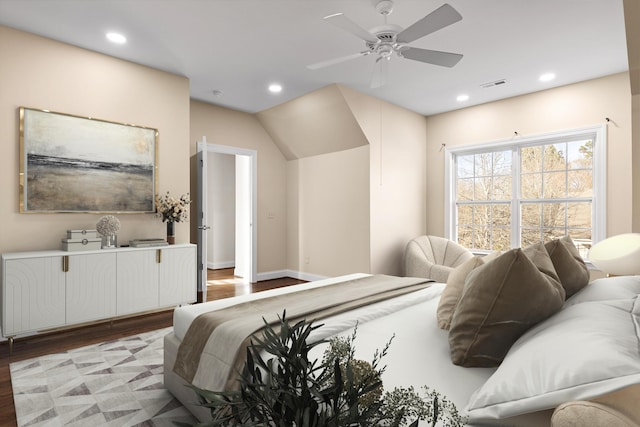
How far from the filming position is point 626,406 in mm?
710

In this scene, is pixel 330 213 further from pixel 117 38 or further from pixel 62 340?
pixel 62 340

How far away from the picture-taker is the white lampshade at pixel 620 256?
7.40 ft

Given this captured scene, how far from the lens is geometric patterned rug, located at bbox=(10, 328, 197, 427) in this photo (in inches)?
73.2

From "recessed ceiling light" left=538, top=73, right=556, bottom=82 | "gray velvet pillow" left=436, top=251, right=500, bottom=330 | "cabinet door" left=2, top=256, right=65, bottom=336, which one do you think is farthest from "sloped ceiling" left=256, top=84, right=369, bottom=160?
"cabinet door" left=2, top=256, right=65, bottom=336

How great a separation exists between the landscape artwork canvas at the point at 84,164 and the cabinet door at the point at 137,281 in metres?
0.56

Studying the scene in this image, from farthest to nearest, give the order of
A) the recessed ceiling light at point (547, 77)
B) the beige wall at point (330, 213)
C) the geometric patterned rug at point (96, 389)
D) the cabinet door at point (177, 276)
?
1. the beige wall at point (330, 213)
2. the recessed ceiling light at point (547, 77)
3. the cabinet door at point (177, 276)
4. the geometric patterned rug at point (96, 389)

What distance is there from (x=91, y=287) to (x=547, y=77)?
5.28 meters

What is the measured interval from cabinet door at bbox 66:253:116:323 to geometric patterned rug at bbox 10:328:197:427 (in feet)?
1.30

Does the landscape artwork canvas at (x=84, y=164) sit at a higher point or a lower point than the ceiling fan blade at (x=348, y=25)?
lower

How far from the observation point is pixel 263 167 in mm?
5836

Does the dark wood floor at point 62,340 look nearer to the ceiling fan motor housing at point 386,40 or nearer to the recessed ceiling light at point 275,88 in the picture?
the recessed ceiling light at point 275,88

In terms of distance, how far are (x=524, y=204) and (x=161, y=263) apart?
4612 millimetres

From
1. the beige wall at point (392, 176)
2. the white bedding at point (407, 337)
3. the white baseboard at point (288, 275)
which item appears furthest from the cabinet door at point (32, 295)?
the beige wall at point (392, 176)

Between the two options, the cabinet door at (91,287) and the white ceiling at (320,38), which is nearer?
the white ceiling at (320,38)
